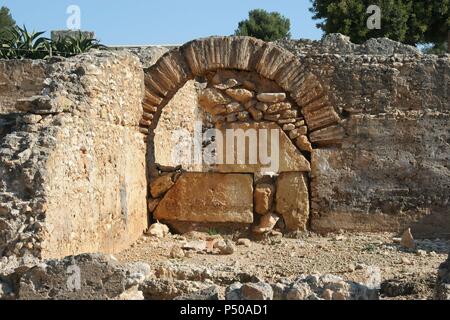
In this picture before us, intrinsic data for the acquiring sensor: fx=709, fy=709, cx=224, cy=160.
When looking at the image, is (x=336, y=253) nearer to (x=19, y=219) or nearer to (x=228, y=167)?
(x=228, y=167)

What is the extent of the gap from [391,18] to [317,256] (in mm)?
15860

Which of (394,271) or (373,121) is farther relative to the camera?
(373,121)

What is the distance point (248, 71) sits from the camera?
30.1 feet

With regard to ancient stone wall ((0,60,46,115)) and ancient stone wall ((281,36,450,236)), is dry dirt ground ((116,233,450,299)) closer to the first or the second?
ancient stone wall ((281,36,450,236))

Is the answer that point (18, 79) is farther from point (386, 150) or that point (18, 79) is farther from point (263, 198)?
point (386, 150)

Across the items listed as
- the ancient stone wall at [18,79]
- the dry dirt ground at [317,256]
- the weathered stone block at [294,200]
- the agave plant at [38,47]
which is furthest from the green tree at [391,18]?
the dry dirt ground at [317,256]

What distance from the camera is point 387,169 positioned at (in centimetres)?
891

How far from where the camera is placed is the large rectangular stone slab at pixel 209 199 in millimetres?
9070

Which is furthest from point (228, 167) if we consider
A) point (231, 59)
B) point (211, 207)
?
point (231, 59)

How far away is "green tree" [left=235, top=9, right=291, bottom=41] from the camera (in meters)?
33.4

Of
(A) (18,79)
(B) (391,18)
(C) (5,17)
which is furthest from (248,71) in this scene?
(C) (5,17)

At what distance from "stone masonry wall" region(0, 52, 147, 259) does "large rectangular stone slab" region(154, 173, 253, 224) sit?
535 mm

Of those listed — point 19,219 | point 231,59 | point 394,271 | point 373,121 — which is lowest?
point 394,271
